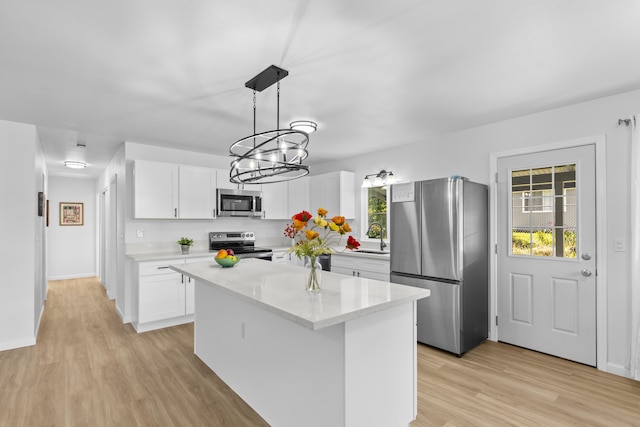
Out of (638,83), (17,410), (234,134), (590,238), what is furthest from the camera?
(234,134)

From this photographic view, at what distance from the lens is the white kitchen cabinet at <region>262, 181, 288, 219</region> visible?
217 inches

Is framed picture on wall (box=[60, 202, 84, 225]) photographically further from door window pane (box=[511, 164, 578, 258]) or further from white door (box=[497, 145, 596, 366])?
door window pane (box=[511, 164, 578, 258])

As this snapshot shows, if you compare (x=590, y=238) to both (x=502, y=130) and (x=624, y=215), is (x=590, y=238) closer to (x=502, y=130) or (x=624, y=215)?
(x=624, y=215)

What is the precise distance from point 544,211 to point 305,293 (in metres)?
2.75

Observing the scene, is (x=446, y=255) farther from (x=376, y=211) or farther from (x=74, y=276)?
(x=74, y=276)

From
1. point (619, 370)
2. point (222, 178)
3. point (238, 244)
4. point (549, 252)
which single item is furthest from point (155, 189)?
point (619, 370)

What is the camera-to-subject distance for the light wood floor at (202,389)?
224cm

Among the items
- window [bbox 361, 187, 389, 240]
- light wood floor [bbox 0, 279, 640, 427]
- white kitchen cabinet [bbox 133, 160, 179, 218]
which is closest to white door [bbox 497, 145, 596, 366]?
light wood floor [bbox 0, 279, 640, 427]

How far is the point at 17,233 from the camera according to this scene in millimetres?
3506

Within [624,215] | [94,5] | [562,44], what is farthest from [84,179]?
[624,215]

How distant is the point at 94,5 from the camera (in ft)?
5.38

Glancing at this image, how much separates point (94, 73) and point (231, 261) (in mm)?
1765

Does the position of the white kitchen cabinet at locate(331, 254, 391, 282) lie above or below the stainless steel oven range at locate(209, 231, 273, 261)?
below

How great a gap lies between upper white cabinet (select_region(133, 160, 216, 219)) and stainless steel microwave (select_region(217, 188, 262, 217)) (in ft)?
0.42
